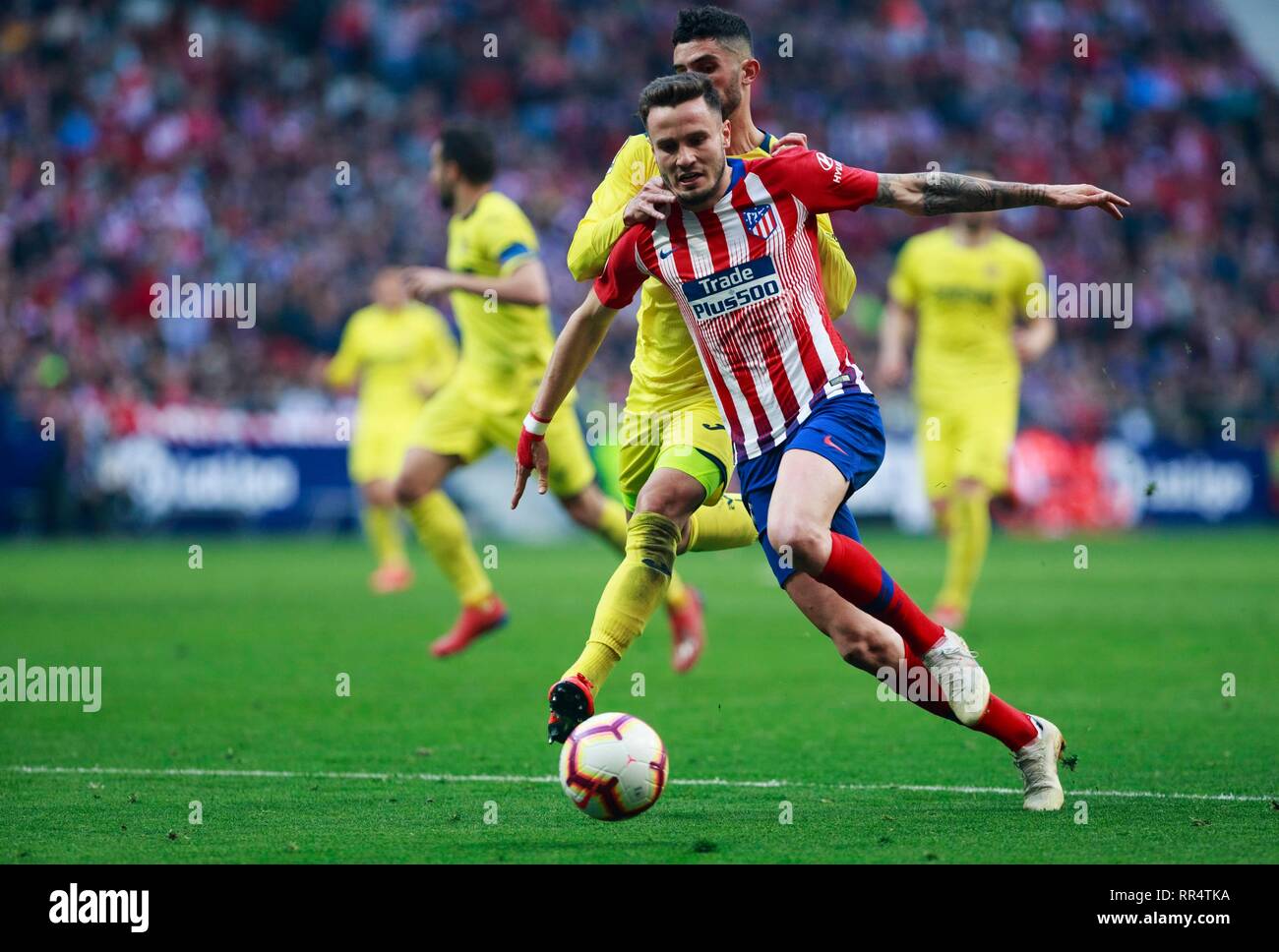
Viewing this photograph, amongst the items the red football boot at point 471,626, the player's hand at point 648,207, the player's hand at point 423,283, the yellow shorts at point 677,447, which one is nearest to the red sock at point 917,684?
the yellow shorts at point 677,447

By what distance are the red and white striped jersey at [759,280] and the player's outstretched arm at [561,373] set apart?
0.32 ft

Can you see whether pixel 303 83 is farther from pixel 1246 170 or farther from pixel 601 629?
pixel 601 629

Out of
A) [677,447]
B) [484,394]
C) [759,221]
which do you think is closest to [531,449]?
[677,447]

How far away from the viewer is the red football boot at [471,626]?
981 cm

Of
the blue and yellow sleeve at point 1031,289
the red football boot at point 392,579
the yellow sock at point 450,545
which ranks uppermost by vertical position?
the blue and yellow sleeve at point 1031,289

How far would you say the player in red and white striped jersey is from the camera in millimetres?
5344

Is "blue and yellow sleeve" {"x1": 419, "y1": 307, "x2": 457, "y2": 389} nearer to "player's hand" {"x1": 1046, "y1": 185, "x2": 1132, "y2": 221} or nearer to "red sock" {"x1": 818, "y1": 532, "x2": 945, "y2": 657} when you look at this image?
"red sock" {"x1": 818, "y1": 532, "x2": 945, "y2": 657}

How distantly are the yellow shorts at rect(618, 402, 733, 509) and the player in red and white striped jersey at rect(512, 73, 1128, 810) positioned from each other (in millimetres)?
507

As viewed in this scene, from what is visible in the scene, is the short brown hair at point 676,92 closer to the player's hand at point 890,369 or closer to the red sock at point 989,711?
the red sock at point 989,711

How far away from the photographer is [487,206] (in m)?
9.44

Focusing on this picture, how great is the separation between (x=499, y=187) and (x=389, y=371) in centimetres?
965
